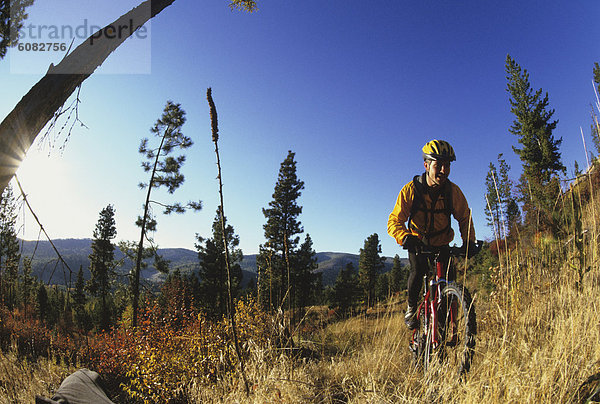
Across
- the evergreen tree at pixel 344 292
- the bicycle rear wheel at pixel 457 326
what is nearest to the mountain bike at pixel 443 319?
the bicycle rear wheel at pixel 457 326

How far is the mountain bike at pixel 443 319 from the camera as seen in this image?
2646 millimetres

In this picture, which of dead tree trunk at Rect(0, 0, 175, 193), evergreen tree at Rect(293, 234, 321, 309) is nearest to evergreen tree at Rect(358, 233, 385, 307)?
evergreen tree at Rect(293, 234, 321, 309)

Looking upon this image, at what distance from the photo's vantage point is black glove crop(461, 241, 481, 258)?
10.1ft

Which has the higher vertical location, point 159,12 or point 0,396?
point 159,12

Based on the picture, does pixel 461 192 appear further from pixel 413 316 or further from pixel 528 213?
pixel 413 316

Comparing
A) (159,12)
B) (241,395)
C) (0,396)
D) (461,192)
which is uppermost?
(159,12)

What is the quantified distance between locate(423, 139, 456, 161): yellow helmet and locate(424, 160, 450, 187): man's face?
2.2 inches

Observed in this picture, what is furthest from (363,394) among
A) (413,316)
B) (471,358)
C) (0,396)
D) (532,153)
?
(532,153)

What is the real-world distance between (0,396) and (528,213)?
6.69 meters

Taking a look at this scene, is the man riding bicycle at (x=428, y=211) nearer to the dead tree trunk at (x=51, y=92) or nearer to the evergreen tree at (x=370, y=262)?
the dead tree trunk at (x=51, y=92)

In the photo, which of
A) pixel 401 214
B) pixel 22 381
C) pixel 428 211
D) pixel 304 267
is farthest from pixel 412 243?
pixel 304 267

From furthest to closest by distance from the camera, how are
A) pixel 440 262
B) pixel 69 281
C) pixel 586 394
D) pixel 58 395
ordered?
pixel 440 262 → pixel 58 395 → pixel 69 281 → pixel 586 394

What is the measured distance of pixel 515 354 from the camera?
2.23 metres

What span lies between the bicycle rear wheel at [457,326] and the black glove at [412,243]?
477mm
